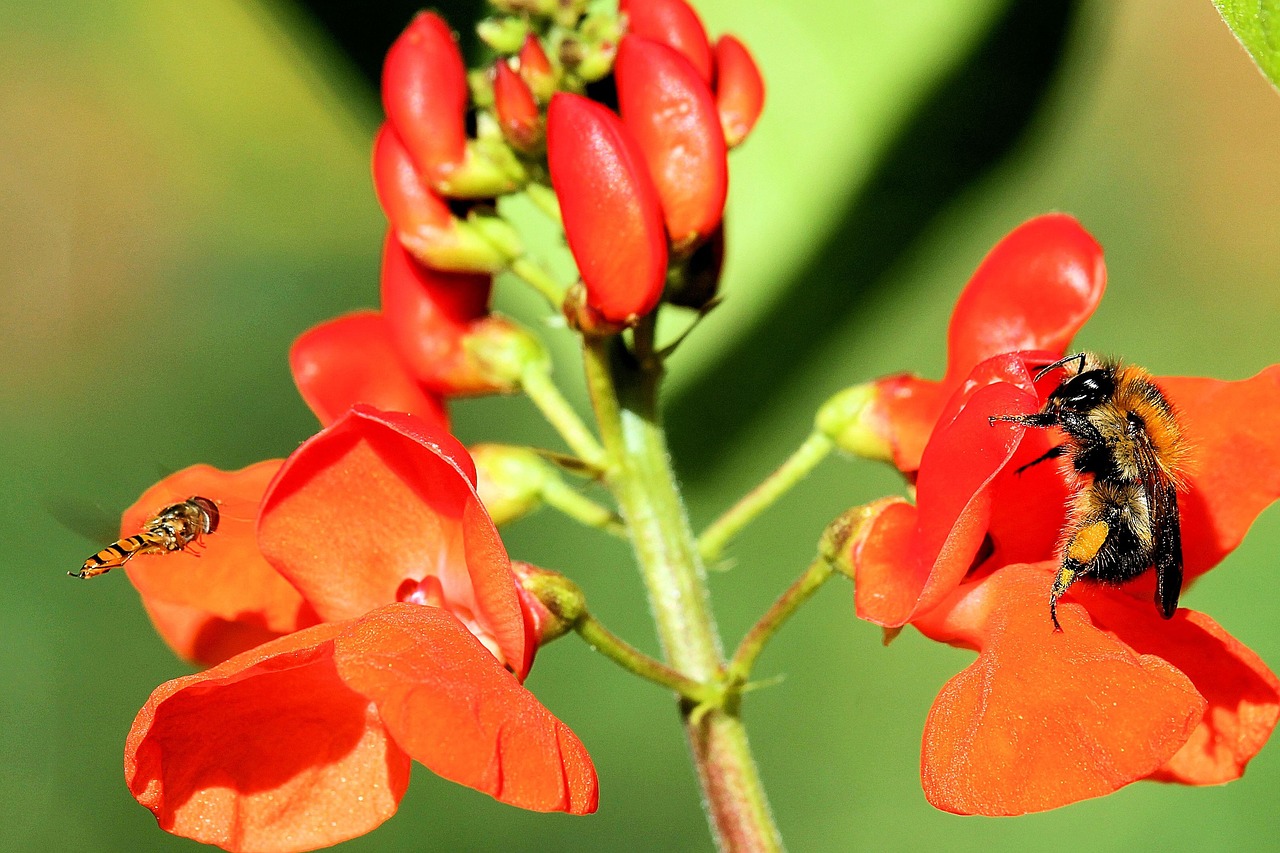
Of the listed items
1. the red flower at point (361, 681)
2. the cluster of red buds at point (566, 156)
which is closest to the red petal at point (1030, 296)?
the cluster of red buds at point (566, 156)

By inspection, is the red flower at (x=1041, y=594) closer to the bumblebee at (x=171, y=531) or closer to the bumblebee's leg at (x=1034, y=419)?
the bumblebee's leg at (x=1034, y=419)

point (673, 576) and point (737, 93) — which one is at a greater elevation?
point (737, 93)

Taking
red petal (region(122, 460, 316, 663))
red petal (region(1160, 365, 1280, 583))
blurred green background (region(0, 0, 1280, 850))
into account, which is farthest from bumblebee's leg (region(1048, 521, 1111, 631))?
blurred green background (region(0, 0, 1280, 850))

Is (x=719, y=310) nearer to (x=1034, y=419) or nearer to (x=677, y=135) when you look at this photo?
(x=677, y=135)

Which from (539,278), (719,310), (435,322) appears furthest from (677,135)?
(719,310)

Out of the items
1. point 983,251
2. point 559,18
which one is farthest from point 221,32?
point 559,18

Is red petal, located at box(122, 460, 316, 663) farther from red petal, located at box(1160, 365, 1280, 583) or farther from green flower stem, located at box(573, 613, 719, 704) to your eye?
red petal, located at box(1160, 365, 1280, 583)
